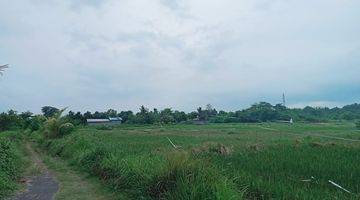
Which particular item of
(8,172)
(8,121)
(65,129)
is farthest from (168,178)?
(8,121)

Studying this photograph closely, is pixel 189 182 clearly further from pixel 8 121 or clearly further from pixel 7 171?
pixel 8 121

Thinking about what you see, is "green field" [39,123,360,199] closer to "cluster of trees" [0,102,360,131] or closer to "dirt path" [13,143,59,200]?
"dirt path" [13,143,59,200]

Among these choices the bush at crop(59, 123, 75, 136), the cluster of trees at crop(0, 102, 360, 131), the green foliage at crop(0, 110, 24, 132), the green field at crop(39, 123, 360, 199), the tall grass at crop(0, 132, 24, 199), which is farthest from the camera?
the cluster of trees at crop(0, 102, 360, 131)

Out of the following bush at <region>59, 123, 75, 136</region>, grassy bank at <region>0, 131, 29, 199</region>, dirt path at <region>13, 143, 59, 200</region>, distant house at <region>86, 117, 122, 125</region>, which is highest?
distant house at <region>86, 117, 122, 125</region>

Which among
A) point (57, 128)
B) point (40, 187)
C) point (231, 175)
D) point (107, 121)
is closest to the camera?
point (231, 175)

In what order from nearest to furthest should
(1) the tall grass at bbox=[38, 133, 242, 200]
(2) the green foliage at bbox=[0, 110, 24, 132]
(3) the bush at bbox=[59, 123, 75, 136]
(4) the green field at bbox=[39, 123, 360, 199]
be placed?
(1) the tall grass at bbox=[38, 133, 242, 200]
(4) the green field at bbox=[39, 123, 360, 199]
(3) the bush at bbox=[59, 123, 75, 136]
(2) the green foliage at bbox=[0, 110, 24, 132]

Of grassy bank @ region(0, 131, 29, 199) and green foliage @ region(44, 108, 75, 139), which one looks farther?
green foliage @ region(44, 108, 75, 139)

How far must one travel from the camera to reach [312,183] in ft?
29.3

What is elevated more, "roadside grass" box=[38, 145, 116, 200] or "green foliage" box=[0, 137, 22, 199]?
"green foliage" box=[0, 137, 22, 199]

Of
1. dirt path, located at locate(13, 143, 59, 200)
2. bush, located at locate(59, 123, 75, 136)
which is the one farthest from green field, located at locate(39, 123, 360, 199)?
bush, located at locate(59, 123, 75, 136)

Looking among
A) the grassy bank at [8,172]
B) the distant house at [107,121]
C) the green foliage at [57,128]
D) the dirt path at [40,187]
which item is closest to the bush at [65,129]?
the green foliage at [57,128]

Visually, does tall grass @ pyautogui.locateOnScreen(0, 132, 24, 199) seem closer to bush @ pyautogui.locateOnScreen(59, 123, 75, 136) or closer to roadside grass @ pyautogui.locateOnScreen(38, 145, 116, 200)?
roadside grass @ pyautogui.locateOnScreen(38, 145, 116, 200)

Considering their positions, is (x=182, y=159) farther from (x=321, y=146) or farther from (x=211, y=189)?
(x=321, y=146)

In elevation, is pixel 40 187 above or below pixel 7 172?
below
